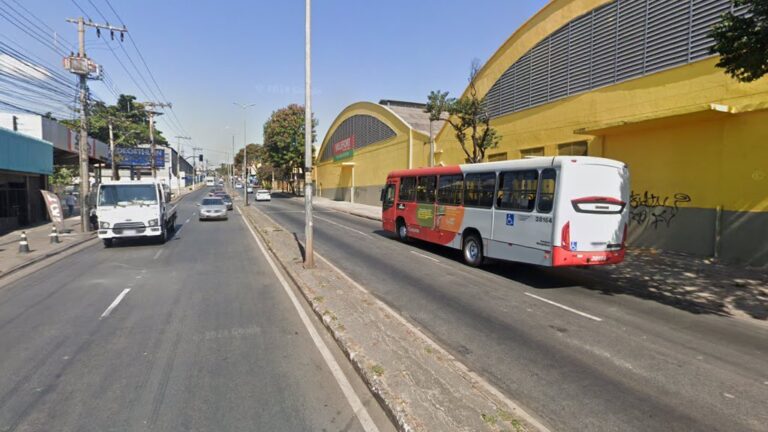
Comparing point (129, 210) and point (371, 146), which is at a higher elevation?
point (371, 146)

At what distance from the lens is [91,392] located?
13.6 feet

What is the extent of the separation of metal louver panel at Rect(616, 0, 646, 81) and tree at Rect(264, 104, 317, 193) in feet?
140

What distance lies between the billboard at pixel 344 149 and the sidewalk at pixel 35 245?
100 ft

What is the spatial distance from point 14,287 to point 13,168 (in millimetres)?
13828

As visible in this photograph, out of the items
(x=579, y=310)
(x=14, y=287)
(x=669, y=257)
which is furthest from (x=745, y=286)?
(x=14, y=287)

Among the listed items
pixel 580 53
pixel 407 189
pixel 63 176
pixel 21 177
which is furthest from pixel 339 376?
pixel 63 176

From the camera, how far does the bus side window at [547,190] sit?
9.03m

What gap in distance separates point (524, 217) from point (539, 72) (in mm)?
13006

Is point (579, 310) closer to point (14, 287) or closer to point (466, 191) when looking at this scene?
point (466, 191)

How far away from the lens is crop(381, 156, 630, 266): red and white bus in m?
8.86

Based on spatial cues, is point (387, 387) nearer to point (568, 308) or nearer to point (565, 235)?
point (568, 308)

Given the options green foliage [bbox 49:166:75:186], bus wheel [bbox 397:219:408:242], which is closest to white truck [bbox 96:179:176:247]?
bus wheel [bbox 397:219:408:242]

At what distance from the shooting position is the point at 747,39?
7008 mm

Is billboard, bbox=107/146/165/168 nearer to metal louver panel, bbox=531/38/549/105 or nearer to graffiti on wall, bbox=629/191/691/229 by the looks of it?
metal louver panel, bbox=531/38/549/105
